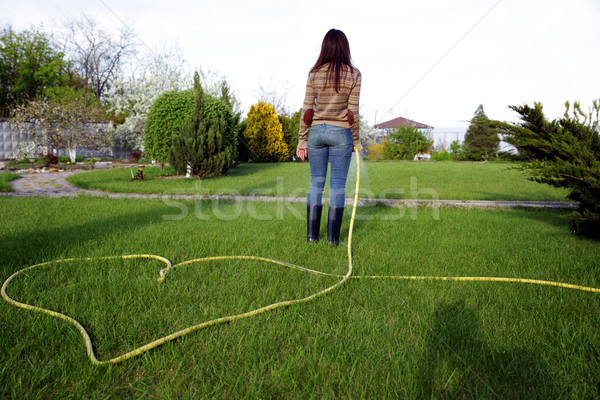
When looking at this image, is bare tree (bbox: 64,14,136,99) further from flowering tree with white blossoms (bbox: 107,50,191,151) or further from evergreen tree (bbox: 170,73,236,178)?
evergreen tree (bbox: 170,73,236,178)

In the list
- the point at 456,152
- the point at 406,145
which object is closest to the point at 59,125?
the point at 406,145

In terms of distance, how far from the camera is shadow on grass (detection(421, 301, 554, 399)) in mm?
1419

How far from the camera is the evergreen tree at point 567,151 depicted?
11.3 ft

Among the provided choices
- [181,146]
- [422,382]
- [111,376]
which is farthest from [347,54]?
[181,146]

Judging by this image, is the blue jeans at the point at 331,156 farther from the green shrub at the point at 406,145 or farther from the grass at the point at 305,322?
the green shrub at the point at 406,145

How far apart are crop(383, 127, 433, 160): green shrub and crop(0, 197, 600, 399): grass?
20031 mm

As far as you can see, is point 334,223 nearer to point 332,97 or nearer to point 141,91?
point 332,97

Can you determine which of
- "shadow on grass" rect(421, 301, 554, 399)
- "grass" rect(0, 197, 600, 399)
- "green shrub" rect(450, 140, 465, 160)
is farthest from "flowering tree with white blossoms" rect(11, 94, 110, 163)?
"green shrub" rect(450, 140, 465, 160)

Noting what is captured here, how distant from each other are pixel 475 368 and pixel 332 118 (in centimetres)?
241

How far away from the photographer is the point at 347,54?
10.9 ft

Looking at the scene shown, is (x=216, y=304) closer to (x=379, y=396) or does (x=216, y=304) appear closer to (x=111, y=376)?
(x=111, y=376)

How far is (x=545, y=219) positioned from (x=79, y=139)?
A: 17.9 m

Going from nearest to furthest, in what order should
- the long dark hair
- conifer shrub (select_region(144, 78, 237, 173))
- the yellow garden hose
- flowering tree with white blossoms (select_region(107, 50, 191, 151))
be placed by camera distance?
the yellow garden hose < the long dark hair < conifer shrub (select_region(144, 78, 237, 173)) < flowering tree with white blossoms (select_region(107, 50, 191, 151))

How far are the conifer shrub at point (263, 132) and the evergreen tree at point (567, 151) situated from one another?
14464 millimetres
